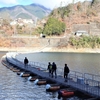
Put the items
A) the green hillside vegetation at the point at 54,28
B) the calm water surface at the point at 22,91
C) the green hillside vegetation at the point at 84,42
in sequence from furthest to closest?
the green hillside vegetation at the point at 54,28, the green hillside vegetation at the point at 84,42, the calm water surface at the point at 22,91

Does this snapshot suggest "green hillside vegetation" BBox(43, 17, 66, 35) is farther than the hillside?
No

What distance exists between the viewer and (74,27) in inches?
7067

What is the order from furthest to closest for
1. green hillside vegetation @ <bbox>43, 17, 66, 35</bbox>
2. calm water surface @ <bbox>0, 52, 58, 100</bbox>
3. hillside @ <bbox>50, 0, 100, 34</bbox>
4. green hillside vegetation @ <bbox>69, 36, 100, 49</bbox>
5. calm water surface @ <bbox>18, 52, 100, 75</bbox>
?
hillside @ <bbox>50, 0, 100, 34</bbox>, green hillside vegetation @ <bbox>43, 17, 66, 35</bbox>, green hillside vegetation @ <bbox>69, 36, 100, 49</bbox>, calm water surface @ <bbox>18, 52, 100, 75</bbox>, calm water surface @ <bbox>0, 52, 58, 100</bbox>

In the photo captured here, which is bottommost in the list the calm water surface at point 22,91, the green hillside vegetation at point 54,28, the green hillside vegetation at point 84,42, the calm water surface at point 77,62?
the calm water surface at point 77,62

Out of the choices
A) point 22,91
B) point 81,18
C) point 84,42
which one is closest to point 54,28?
point 84,42


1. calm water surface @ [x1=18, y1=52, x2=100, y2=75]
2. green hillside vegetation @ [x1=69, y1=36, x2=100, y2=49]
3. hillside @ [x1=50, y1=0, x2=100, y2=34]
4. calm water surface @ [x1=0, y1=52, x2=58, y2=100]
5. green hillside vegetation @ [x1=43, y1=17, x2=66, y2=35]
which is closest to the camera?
calm water surface @ [x1=0, y1=52, x2=58, y2=100]

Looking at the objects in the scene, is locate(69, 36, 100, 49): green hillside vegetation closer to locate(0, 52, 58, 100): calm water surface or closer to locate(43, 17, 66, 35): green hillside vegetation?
locate(43, 17, 66, 35): green hillside vegetation

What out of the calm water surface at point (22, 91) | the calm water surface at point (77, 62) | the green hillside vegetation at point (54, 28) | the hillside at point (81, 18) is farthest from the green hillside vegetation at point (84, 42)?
the calm water surface at point (22, 91)

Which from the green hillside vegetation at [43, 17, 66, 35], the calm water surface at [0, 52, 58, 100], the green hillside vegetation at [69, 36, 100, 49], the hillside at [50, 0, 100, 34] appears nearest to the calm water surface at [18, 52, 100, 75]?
the calm water surface at [0, 52, 58, 100]

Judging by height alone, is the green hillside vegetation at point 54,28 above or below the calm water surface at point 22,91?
above

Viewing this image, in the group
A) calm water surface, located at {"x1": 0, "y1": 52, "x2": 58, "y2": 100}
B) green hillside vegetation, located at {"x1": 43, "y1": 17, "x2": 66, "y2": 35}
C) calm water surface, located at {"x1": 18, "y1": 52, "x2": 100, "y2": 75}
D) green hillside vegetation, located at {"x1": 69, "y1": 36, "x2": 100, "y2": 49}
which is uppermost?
green hillside vegetation, located at {"x1": 43, "y1": 17, "x2": 66, "y2": 35}

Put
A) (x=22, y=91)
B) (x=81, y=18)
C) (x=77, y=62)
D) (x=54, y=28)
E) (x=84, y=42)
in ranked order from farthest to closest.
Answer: (x=81, y=18) < (x=54, y=28) < (x=84, y=42) < (x=77, y=62) < (x=22, y=91)

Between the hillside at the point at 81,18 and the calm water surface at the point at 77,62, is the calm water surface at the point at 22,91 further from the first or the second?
the hillside at the point at 81,18

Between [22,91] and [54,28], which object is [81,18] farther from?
[22,91]
